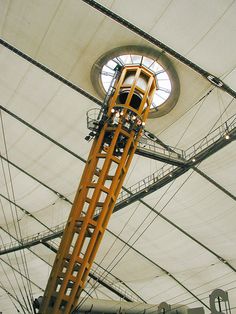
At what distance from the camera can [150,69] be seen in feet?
50.0

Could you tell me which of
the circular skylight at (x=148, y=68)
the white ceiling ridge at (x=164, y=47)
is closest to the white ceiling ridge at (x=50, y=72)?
the circular skylight at (x=148, y=68)

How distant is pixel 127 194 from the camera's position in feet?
63.0

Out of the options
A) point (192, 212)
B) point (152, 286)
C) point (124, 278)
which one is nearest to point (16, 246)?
point (124, 278)

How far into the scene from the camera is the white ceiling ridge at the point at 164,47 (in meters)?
13.0

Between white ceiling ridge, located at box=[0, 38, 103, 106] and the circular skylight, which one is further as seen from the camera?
white ceiling ridge, located at box=[0, 38, 103, 106]

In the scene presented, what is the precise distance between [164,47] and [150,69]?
1.89 m

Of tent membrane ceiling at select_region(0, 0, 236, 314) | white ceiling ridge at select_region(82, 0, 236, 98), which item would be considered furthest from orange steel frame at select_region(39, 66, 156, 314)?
tent membrane ceiling at select_region(0, 0, 236, 314)

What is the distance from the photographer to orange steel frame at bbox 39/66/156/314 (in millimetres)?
11547

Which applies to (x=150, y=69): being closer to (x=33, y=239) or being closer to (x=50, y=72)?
(x=50, y=72)

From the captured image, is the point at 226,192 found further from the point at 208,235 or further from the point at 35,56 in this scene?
the point at 35,56

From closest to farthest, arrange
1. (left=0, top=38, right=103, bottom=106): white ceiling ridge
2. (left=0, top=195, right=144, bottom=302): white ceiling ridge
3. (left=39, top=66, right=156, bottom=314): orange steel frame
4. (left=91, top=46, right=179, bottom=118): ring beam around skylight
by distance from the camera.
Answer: (left=39, top=66, right=156, bottom=314): orange steel frame, (left=91, top=46, right=179, bottom=118): ring beam around skylight, (left=0, top=38, right=103, bottom=106): white ceiling ridge, (left=0, top=195, right=144, bottom=302): white ceiling ridge

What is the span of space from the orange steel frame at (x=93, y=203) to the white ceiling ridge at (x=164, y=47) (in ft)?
5.84

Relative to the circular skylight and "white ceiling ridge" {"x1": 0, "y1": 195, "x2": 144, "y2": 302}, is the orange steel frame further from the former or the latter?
"white ceiling ridge" {"x1": 0, "y1": 195, "x2": 144, "y2": 302}

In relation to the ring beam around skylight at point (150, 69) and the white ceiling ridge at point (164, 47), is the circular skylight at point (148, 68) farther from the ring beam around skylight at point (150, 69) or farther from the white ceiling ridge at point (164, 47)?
the white ceiling ridge at point (164, 47)
